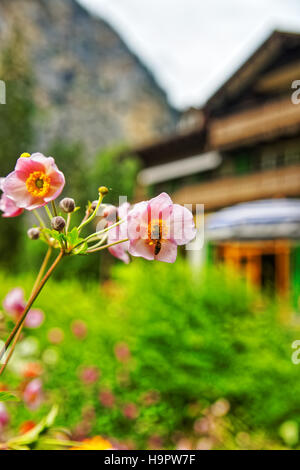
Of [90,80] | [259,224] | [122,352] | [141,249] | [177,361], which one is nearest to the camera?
[141,249]

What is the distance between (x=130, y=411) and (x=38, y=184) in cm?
200

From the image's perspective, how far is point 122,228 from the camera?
0.39 meters

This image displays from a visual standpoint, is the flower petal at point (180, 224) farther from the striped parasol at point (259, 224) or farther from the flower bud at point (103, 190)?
the striped parasol at point (259, 224)

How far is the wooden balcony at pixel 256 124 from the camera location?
9.66m

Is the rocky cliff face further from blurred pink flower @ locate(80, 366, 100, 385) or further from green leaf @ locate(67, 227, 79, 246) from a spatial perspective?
green leaf @ locate(67, 227, 79, 246)

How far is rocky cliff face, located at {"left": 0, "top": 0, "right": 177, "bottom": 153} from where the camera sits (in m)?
32.2

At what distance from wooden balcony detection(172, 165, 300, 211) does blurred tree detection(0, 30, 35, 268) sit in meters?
4.91

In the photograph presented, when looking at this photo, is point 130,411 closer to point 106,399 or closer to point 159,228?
point 106,399

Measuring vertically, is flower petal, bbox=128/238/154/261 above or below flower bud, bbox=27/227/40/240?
below

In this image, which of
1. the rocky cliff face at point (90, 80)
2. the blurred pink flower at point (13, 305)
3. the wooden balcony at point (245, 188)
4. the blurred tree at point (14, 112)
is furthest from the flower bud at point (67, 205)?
the rocky cliff face at point (90, 80)

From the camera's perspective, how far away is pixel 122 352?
2391 millimetres

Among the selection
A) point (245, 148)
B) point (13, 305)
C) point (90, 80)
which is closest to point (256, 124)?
point (245, 148)

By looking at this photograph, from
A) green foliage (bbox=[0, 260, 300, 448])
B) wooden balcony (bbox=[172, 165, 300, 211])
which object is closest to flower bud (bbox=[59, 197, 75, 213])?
green foliage (bbox=[0, 260, 300, 448])
